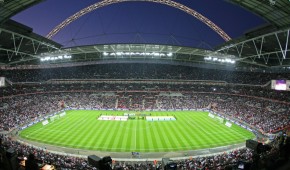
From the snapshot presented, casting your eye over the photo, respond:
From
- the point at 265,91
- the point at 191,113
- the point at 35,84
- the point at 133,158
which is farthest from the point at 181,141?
the point at 35,84

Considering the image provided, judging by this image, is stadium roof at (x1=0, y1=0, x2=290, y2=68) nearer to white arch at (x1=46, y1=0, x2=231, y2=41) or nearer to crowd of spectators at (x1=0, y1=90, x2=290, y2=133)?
crowd of spectators at (x1=0, y1=90, x2=290, y2=133)

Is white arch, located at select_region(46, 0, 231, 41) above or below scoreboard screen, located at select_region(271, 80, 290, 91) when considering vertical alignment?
above

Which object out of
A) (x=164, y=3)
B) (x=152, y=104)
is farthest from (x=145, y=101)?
(x=164, y=3)

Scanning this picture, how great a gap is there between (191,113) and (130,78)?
28.2 meters

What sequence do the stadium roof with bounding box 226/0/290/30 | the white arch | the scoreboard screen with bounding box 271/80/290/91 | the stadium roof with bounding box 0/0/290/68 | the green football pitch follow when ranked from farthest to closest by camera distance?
the white arch → the scoreboard screen with bounding box 271/80/290/91 → the green football pitch → the stadium roof with bounding box 0/0/290/68 → the stadium roof with bounding box 226/0/290/30

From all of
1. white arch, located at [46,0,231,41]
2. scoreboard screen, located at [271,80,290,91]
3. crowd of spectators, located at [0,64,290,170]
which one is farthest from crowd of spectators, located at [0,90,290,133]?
white arch, located at [46,0,231,41]

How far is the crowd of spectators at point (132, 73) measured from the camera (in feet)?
237

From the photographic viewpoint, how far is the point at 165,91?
74.4m

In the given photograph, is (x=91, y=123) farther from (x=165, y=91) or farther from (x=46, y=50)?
(x=165, y=91)

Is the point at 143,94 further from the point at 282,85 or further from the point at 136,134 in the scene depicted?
the point at 282,85

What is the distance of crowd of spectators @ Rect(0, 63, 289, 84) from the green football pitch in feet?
98.1

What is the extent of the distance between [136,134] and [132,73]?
45.2 m

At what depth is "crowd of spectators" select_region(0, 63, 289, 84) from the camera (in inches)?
2847

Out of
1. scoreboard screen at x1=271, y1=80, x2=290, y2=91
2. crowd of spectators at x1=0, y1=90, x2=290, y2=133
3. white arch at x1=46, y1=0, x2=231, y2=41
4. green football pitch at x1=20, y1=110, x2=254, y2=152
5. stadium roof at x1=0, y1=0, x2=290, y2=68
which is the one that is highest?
white arch at x1=46, y1=0, x2=231, y2=41
